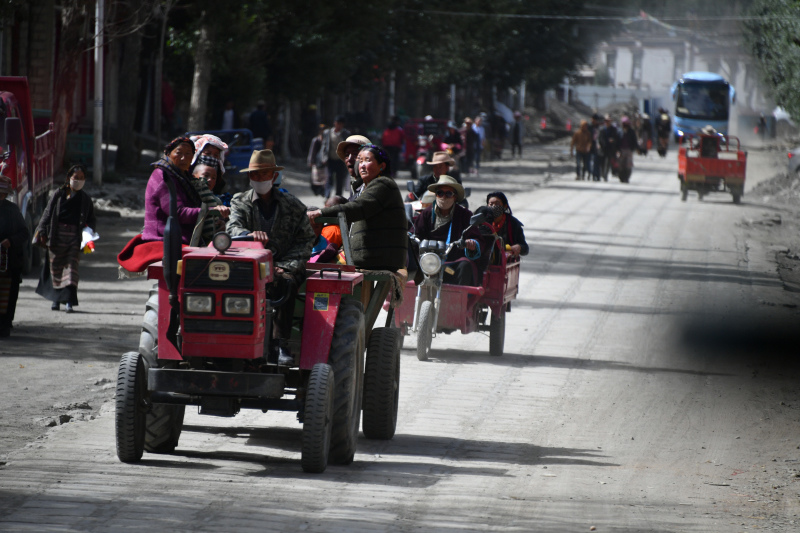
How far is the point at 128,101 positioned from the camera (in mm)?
28000

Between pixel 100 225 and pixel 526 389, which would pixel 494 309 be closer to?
pixel 526 389

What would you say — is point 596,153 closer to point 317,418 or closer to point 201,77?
point 201,77

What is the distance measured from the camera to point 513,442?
8.20m

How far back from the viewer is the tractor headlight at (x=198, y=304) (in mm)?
6523

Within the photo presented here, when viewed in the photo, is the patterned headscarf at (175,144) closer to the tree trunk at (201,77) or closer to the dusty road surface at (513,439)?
the dusty road surface at (513,439)

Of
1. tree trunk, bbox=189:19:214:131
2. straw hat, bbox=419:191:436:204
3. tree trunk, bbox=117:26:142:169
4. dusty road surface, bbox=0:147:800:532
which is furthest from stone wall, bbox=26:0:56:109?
straw hat, bbox=419:191:436:204

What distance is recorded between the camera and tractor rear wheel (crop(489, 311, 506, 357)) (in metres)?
11.6

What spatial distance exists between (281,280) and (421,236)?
494cm

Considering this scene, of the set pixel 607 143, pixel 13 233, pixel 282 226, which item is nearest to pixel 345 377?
pixel 282 226

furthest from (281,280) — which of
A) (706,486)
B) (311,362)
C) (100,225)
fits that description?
(100,225)

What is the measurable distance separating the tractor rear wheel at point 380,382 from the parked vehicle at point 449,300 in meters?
3.30

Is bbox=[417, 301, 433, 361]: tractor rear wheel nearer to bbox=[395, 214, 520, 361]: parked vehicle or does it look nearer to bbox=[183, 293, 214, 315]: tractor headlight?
bbox=[395, 214, 520, 361]: parked vehicle

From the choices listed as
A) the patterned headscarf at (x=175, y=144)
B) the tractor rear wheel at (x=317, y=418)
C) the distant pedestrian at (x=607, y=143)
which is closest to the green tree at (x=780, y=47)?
the distant pedestrian at (x=607, y=143)

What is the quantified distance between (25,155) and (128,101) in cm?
1326
